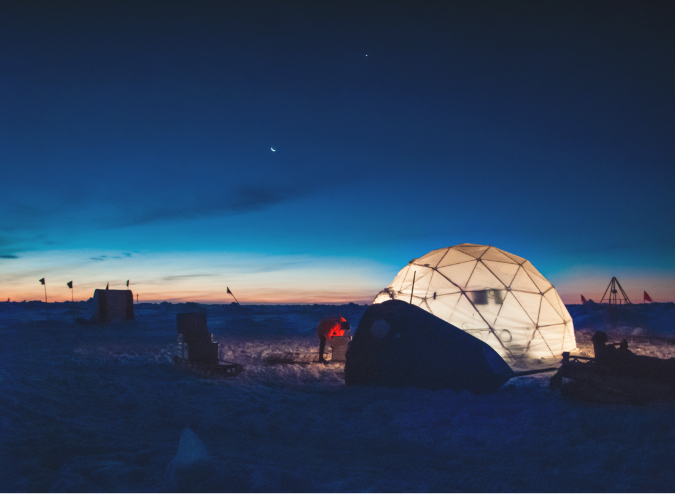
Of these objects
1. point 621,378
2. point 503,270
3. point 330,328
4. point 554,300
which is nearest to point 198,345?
point 330,328

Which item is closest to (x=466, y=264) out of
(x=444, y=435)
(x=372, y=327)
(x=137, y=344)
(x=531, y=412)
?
(x=372, y=327)

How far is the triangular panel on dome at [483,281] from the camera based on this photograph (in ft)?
41.1

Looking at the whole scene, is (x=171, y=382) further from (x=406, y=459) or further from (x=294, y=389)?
(x=406, y=459)

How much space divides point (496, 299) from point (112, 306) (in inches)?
803

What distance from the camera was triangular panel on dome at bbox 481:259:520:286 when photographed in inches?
504

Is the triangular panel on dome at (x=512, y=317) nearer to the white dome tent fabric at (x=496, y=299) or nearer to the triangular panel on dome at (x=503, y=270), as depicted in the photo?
the white dome tent fabric at (x=496, y=299)

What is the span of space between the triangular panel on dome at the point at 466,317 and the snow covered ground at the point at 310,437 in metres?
3.48

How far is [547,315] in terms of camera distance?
12.6 metres

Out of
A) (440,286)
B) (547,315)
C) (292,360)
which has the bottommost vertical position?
(292,360)

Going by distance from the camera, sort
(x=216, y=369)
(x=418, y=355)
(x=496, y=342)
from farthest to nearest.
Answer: (x=496, y=342)
(x=216, y=369)
(x=418, y=355)

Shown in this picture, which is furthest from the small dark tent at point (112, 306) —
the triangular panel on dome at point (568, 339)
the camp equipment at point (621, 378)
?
the camp equipment at point (621, 378)

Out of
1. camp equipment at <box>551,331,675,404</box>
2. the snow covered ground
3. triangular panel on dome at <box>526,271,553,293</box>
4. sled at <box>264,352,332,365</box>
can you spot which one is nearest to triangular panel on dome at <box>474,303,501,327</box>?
triangular panel on dome at <box>526,271,553,293</box>

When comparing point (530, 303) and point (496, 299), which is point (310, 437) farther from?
point (530, 303)

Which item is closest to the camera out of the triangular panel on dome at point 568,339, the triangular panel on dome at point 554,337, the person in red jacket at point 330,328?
the person in red jacket at point 330,328
